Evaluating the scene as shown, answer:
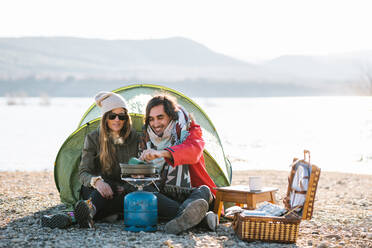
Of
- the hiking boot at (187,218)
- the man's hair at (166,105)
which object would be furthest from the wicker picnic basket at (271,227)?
the man's hair at (166,105)

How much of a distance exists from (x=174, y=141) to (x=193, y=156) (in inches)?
10.7

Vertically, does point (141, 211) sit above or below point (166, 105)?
below

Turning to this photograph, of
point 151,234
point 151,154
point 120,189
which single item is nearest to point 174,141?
point 151,154

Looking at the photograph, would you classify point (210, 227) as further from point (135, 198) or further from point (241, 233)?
point (135, 198)

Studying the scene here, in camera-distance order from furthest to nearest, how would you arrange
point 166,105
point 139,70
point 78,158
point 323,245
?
point 139,70, point 78,158, point 166,105, point 323,245

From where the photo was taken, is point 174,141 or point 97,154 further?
Result: point 97,154

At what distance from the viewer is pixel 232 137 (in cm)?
1938

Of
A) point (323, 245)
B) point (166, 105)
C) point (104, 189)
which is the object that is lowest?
point (323, 245)

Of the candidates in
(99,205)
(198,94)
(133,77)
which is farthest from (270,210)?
(133,77)

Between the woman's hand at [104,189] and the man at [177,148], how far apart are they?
527 mm

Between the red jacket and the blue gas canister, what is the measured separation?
450 millimetres

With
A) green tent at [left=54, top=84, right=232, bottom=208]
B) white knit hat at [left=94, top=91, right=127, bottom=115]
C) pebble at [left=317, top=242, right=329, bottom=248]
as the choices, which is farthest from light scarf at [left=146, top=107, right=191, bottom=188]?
pebble at [left=317, top=242, right=329, bottom=248]

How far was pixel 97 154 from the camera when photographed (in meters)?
5.30

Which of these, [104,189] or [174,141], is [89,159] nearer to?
[104,189]
